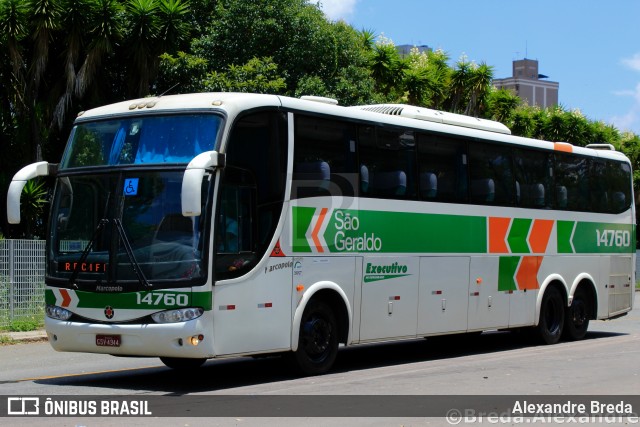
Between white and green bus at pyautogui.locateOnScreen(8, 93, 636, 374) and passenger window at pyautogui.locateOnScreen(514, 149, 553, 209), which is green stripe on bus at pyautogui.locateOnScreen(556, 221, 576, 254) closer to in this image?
passenger window at pyautogui.locateOnScreen(514, 149, 553, 209)

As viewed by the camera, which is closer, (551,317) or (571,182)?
(551,317)

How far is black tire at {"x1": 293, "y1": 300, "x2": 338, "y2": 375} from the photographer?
42.8 ft

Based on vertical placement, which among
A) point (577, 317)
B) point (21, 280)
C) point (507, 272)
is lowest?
point (577, 317)

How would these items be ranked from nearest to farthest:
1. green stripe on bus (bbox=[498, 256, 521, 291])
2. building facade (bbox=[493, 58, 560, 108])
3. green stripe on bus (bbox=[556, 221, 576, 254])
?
green stripe on bus (bbox=[498, 256, 521, 291])
green stripe on bus (bbox=[556, 221, 576, 254])
building facade (bbox=[493, 58, 560, 108])

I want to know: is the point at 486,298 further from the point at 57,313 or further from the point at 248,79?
the point at 248,79

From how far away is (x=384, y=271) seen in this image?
14.6 metres

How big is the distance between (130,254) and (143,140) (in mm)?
1450

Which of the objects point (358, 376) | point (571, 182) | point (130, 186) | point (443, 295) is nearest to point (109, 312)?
point (130, 186)

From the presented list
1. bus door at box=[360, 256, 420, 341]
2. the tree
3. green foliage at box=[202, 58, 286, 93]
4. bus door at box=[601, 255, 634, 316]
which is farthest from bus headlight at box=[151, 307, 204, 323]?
the tree

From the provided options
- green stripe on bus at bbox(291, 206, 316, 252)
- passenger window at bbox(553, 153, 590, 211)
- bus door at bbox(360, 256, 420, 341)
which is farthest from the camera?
passenger window at bbox(553, 153, 590, 211)

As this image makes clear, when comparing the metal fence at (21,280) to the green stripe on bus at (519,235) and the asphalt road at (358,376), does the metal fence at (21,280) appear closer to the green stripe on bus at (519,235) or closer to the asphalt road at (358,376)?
the asphalt road at (358,376)

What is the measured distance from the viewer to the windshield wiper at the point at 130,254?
1159 centimetres

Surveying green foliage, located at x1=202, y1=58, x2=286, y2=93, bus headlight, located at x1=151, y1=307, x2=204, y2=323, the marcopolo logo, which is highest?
green foliage, located at x1=202, y1=58, x2=286, y2=93

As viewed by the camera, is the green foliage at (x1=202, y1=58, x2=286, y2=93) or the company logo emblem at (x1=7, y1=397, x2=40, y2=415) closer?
the company logo emblem at (x1=7, y1=397, x2=40, y2=415)
